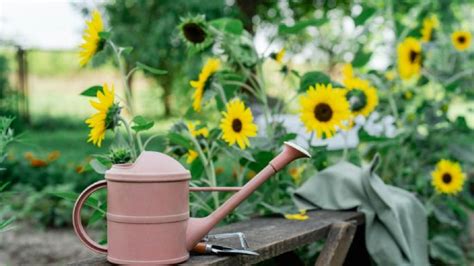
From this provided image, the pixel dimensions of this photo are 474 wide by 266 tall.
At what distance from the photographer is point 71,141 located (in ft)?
32.1

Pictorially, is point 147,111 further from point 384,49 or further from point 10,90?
point 384,49

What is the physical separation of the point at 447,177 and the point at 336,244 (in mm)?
1148

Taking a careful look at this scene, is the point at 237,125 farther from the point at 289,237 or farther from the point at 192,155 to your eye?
the point at 289,237

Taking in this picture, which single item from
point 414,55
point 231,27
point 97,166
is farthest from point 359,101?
point 97,166

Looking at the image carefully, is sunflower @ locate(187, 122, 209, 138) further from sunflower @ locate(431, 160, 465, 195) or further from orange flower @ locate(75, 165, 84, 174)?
sunflower @ locate(431, 160, 465, 195)

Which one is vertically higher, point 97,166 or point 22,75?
point 22,75

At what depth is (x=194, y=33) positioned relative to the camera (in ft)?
7.27

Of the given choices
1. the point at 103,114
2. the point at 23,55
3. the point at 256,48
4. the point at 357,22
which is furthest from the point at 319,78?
the point at 23,55

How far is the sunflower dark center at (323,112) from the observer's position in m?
2.19

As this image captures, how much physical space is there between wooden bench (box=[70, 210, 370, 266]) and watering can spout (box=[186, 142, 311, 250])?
53 mm

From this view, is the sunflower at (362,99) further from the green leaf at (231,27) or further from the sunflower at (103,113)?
the sunflower at (103,113)

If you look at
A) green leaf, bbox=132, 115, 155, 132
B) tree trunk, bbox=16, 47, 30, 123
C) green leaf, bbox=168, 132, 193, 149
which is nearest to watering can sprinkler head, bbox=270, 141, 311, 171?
green leaf, bbox=132, 115, 155, 132

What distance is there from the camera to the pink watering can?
1336 millimetres

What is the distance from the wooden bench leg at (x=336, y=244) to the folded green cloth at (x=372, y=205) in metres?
0.30
